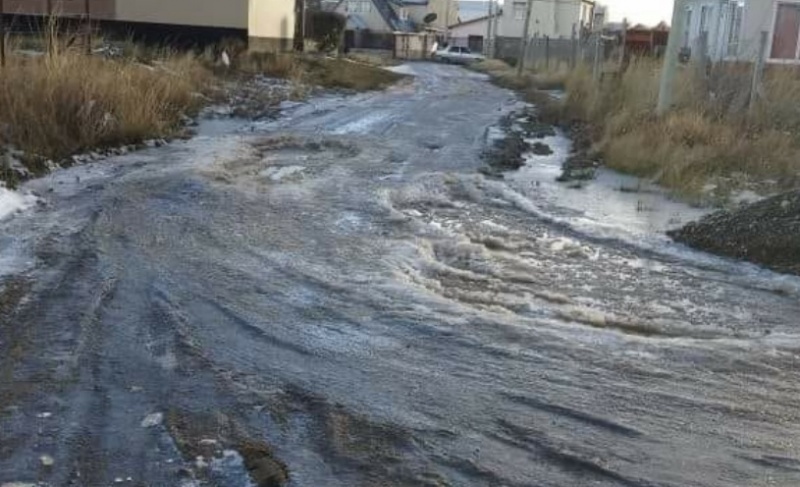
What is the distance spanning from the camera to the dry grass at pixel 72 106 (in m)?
10.5

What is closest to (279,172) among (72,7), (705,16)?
(72,7)

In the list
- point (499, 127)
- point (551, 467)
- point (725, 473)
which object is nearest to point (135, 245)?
point (551, 467)

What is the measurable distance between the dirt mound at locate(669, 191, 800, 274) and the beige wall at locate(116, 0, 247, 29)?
19.8 meters

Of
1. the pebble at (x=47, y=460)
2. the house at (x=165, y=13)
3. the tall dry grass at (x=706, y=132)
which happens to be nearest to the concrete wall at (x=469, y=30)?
the house at (x=165, y=13)

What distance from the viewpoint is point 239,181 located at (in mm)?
9922

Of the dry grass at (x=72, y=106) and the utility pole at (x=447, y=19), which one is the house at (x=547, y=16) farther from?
the dry grass at (x=72, y=106)

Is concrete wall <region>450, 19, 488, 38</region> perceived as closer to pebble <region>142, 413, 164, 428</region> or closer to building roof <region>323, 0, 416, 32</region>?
building roof <region>323, 0, 416, 32</region>

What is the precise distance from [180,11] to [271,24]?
4349 mm

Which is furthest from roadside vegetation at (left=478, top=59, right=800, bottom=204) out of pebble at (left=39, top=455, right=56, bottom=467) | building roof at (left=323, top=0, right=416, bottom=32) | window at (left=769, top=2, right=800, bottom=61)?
building roof at (left=323, top=0, right=416, bottom=32)

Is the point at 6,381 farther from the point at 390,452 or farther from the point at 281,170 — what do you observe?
the point at 281,170

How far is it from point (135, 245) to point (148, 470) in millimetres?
3696

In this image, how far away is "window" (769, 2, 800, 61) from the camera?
80.8ft

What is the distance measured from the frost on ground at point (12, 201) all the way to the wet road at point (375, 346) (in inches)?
9.2

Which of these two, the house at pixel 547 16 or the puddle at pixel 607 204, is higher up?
the house at pixel 547 16
